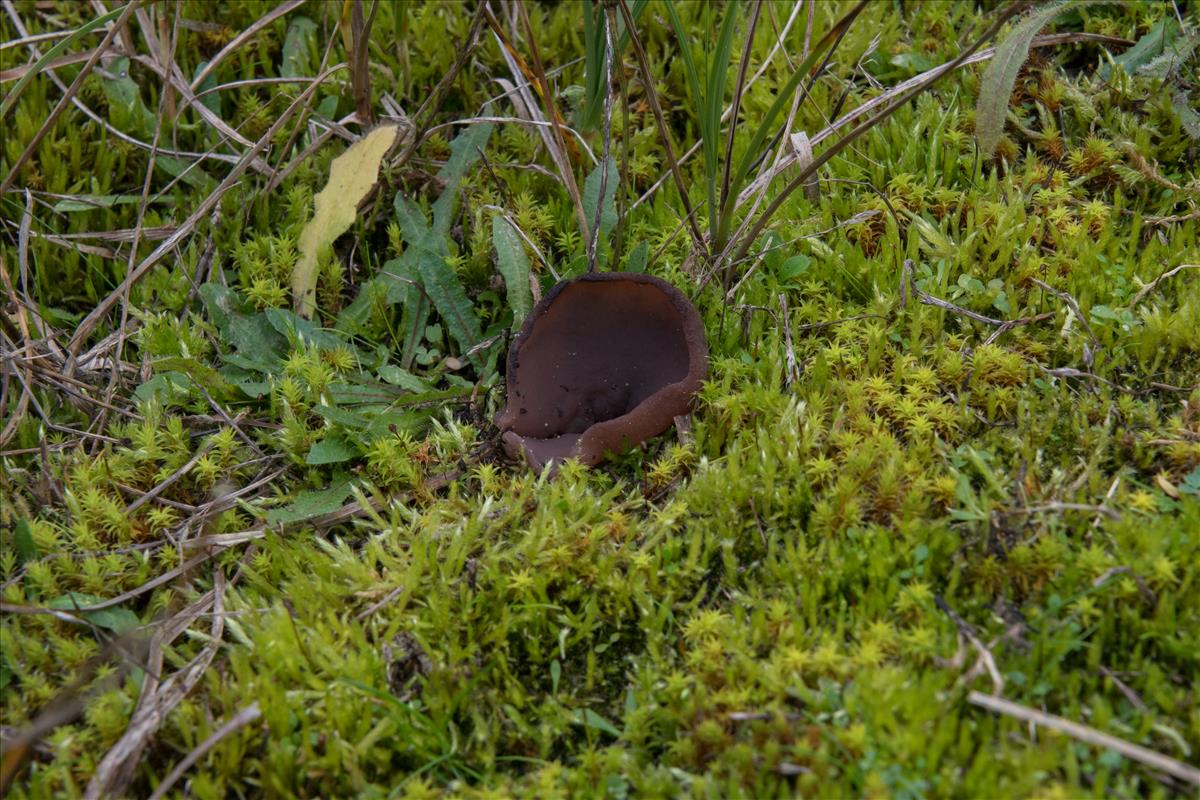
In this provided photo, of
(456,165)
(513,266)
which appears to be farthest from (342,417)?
(456,165)

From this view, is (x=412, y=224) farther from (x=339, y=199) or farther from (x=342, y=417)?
(x=342, y=417)

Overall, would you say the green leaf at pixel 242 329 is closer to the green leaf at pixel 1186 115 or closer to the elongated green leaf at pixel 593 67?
the elongated green leaf at pixel 593 67

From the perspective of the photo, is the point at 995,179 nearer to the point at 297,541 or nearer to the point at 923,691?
the point at 923,691

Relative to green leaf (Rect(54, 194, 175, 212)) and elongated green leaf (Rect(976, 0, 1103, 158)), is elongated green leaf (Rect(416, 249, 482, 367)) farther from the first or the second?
elongated green leaf (Rect(976, 0, 1103, 158))

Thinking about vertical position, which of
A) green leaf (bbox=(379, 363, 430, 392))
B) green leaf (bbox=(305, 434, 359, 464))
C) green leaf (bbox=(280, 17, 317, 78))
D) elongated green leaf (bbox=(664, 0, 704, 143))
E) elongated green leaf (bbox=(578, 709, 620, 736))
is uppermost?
elongated green leaf (bbox=(664, 0, 704, 143))

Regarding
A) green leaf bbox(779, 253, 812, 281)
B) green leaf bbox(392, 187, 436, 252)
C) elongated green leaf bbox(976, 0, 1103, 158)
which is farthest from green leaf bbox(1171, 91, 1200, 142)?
green leaf bbox(392, 187, 436, 252)

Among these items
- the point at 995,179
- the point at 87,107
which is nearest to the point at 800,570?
the point at 995,179
